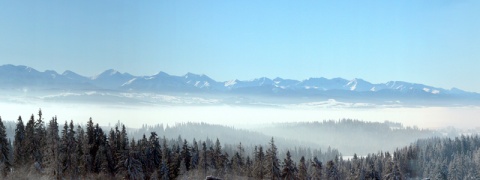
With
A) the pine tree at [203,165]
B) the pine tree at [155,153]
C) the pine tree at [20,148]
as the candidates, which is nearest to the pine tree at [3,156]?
the pine tree at [20,148]

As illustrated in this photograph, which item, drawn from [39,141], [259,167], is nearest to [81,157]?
[39,141]

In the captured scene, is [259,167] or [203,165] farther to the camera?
[203,165]

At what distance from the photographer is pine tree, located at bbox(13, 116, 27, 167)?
99875 millimetres

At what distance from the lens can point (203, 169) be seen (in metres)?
118

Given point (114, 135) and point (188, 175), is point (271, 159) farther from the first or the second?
point (114, 135)

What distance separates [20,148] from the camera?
335ft

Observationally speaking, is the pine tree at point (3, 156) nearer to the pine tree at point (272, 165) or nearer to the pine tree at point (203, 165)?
the pine tree at point (203, 165)

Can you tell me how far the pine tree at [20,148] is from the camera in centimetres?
9988

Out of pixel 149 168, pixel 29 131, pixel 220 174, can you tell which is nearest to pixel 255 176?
pixel 220 174

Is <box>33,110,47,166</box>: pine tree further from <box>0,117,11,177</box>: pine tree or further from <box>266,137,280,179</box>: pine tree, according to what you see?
<box>266,137,280,179</box>: pine tree

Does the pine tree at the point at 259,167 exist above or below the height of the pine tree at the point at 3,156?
below

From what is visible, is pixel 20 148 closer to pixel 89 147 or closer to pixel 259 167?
pixel 89 147

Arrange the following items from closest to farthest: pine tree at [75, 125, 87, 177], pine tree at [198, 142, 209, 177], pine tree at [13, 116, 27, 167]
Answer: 1. pine tree at [75, 125, 87, 177]
2. pine tree at [13, 116, 27, 167]
3. pine tree at [198, 142, 209, 177]

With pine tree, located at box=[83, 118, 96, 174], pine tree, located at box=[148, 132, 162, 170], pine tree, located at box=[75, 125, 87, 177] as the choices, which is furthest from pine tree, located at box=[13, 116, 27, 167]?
pine tree, located at box=[148, 132, 162, 170]
